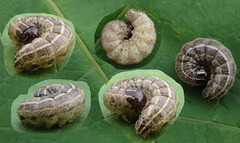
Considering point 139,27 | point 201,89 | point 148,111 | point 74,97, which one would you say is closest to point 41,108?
point 74,97

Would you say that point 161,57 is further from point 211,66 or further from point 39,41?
point 39,41

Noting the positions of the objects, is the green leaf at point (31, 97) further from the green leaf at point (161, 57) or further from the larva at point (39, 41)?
the larva at point (39, 41)

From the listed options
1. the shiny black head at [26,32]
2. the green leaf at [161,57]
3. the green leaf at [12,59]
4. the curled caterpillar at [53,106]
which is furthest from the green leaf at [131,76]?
the shiny black head at [26,32]

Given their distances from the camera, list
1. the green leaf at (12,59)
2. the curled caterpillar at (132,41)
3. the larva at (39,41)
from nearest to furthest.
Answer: the larva at (39,41) → the green leaf at (12,59) → the curled caterpillar at (132,41)

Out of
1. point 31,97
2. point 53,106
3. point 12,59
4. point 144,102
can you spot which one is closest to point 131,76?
point 144,102

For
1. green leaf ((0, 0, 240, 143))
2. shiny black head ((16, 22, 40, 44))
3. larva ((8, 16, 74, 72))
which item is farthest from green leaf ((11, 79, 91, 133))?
shiny black head ((16, 22, 40, 44))
